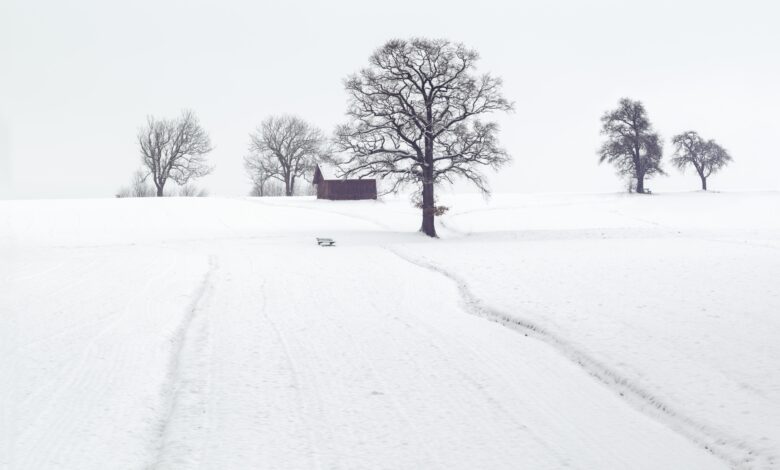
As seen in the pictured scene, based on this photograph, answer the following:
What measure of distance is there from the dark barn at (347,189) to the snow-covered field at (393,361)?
40838mm

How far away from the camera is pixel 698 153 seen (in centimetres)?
7669

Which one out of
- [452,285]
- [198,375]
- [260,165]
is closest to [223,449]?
[198,375]

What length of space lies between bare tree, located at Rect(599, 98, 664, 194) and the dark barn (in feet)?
86.1

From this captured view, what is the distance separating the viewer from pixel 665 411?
27.3 feet

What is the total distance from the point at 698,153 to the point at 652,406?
7827 cm

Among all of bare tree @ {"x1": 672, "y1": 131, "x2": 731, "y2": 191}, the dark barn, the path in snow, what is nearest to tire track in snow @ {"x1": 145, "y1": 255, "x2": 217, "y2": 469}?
the path in snow

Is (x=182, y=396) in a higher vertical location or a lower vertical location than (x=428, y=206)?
lower

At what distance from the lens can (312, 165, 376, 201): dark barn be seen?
211 feet

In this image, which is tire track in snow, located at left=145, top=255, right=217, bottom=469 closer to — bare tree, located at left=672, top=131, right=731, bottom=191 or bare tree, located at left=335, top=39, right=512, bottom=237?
bare tree, located at left=335, top=39, right=512, bottom=237

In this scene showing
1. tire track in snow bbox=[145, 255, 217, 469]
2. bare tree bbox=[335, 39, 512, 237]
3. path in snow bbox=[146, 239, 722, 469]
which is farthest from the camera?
bare tree bbox=[335, 39, 512, 237]

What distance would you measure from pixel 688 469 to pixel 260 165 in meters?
80.9

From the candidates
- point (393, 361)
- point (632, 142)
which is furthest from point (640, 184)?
point (393, 361)

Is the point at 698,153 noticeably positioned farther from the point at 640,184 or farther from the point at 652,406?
the point at 652,406

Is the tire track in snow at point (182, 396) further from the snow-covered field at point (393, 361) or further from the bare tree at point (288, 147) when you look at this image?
the bare tree at point (288, 147)
